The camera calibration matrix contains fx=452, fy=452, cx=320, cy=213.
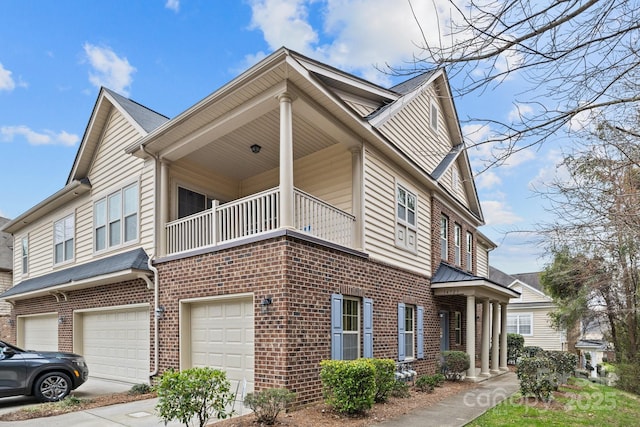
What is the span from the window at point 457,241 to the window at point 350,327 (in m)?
7.53

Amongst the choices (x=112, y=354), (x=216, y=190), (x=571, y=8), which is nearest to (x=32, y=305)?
(x=112, y=354)

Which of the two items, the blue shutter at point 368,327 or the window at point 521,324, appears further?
the window at point 521,324

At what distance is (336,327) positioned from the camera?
29.4 ft

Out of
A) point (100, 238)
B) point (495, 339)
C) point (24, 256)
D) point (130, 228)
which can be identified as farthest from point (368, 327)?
point (24, 256)

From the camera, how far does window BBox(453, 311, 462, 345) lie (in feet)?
53.2

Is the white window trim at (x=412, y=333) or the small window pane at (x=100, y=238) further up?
the small window pane at (x=100, y=238)

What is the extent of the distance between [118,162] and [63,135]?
37.4 metres

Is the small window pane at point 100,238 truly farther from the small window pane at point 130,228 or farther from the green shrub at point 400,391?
the green shrub at point 400,391

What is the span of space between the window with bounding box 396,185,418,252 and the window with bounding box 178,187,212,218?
5323 mm

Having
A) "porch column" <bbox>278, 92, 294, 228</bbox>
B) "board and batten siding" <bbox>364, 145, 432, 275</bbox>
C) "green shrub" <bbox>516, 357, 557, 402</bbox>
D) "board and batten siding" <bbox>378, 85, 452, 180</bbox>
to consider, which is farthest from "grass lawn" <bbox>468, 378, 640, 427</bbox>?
"board and batten siding" <bbox>378, 85, 452, 180</bbox>

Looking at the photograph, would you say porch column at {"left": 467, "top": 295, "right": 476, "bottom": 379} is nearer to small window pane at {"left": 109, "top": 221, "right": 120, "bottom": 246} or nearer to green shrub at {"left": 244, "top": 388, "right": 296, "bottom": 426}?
green shrub at {"left": 244, "top": 388, "right": 296, "bottom": 426}

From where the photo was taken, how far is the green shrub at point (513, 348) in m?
20.3

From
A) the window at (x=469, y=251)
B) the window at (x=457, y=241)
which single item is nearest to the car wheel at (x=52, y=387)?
the window at (x=457, y=241)

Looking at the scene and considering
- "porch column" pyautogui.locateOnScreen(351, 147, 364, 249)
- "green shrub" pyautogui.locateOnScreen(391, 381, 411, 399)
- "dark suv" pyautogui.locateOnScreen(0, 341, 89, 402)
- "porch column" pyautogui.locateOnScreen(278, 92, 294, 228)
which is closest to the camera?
"porch column" pyautogui.locateOnScreen(278, 92, 294, 228)
